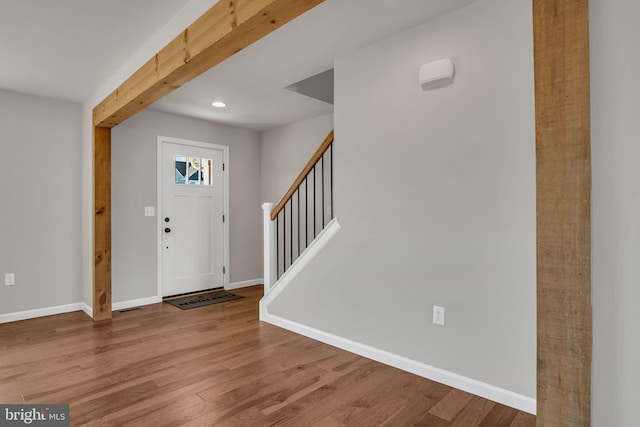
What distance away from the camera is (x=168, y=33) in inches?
95.9

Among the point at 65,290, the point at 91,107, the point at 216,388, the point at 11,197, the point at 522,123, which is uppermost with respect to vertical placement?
the point at 91,107

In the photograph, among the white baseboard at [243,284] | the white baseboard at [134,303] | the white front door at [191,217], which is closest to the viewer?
the white baseboard at [134,303]

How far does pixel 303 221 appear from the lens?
15.8ft

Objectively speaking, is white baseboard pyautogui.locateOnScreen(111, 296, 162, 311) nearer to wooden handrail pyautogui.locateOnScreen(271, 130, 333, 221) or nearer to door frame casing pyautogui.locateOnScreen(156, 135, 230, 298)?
door frame casing pyautogui.locateOnScreen(156, 135, 230, 298)

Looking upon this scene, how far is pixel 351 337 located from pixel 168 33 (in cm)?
252

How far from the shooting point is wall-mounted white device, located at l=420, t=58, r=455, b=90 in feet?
7.53

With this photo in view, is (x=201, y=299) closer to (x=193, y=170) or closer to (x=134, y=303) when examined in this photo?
(x=134, y=303)

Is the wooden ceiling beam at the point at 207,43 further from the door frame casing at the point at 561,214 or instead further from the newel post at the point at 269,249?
the newel post at the point at 269,249

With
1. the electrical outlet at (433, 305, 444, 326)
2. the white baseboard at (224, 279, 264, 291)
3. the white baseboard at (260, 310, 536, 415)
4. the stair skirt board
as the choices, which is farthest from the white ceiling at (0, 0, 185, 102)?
the white baseboard at (224, 279, 264, 291)

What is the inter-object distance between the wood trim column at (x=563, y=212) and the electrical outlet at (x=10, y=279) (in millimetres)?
4608

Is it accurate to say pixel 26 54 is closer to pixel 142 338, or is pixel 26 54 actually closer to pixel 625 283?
pixel 142 338

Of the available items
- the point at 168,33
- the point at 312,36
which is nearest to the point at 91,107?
the point at 168,33

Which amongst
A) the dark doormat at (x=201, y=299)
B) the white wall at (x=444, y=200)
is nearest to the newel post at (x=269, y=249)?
the white wall at (x=444, y=200)

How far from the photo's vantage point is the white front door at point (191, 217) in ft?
15.2
